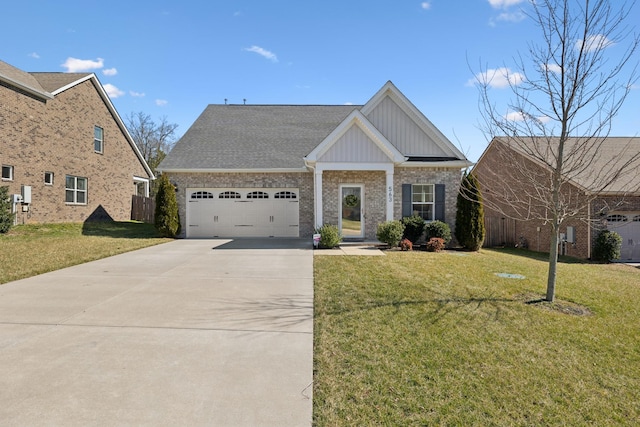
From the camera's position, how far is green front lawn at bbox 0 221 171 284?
879cm

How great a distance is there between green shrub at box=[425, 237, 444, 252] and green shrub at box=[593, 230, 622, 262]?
8132mm

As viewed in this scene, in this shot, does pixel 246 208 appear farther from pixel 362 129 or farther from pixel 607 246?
pixel 607 246

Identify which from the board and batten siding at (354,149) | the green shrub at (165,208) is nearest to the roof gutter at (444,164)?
the board and batten siding at (354,149)

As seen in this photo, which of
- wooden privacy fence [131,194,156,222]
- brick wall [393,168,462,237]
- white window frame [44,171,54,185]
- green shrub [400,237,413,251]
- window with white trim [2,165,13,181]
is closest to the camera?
green shrub [400,237,413,251]

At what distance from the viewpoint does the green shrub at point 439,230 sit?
44.9 ft

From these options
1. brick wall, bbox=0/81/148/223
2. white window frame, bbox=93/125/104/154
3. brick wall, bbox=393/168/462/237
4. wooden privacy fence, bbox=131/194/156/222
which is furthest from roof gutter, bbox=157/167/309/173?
wooden privacy fence, bbox=131/194/156/222

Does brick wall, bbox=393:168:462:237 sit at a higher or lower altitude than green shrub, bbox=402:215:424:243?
higher

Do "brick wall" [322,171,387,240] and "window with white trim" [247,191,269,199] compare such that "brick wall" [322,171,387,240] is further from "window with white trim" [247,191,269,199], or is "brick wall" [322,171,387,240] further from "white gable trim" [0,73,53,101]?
"white gable trim" [0,73,53,101]

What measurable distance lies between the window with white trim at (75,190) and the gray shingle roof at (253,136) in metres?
6.05

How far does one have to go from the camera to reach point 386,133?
1523 cm

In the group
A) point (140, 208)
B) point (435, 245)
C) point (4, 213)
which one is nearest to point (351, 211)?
point (435, 245)

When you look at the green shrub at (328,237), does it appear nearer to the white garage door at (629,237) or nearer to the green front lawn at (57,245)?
the green front lawn at (57,245)

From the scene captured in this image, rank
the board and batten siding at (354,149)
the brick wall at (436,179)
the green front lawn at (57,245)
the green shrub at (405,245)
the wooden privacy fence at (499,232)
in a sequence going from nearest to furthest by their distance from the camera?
the green front lawn at (57,245) < the green shrub at (405,245) < the board and batten siding at (354,149) < the brick wall at (436,179) < the wooden privacy fence at (499,232)

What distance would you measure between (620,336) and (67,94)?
74.8 feet
